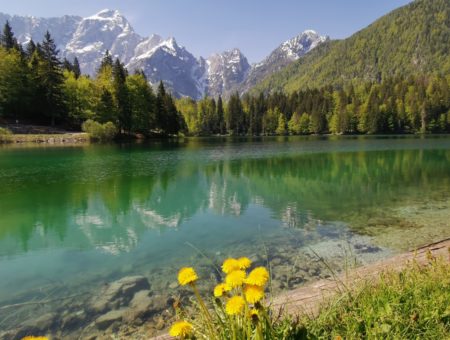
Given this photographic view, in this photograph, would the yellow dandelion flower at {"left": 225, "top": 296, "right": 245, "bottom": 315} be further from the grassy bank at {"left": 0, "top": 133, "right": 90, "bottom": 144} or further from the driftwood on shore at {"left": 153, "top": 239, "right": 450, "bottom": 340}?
the grassy bank at {"left": 0, "top": 133, "right": 90, "bottom": 144}

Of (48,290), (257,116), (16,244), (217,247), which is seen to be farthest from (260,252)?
(257,116)

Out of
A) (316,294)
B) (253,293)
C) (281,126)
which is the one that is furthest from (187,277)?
(281,126)

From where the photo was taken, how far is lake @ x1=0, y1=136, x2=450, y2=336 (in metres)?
9.24

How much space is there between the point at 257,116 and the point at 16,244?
15270cm

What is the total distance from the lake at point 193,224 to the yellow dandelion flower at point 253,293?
241cm

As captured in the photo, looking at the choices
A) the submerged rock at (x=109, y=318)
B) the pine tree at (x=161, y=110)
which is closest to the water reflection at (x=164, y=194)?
the submerged rock at (x=109, y=318)

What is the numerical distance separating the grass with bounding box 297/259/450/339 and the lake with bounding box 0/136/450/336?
1.84ft

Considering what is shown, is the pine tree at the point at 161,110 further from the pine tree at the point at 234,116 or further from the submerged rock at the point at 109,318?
the submerged rock at the point at 109,318

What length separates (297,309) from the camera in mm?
4371

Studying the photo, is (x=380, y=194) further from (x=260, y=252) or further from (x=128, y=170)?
(x=128, y=170)

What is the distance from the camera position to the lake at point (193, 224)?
9.24 m

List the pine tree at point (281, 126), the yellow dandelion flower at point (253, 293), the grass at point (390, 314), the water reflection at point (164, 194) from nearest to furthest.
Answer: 1. the yellow dandelion flower at point (253, 293)
2. the grass at point (390, 314)
3. the water reflection at point (164, 194)
4. the pine tree at point (281, 126)

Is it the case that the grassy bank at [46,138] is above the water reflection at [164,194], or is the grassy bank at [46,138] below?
above

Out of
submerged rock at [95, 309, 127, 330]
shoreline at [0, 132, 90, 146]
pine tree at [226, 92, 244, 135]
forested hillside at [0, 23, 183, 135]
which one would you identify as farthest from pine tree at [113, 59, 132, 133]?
pine tree at [226, 92, 244, 135]
